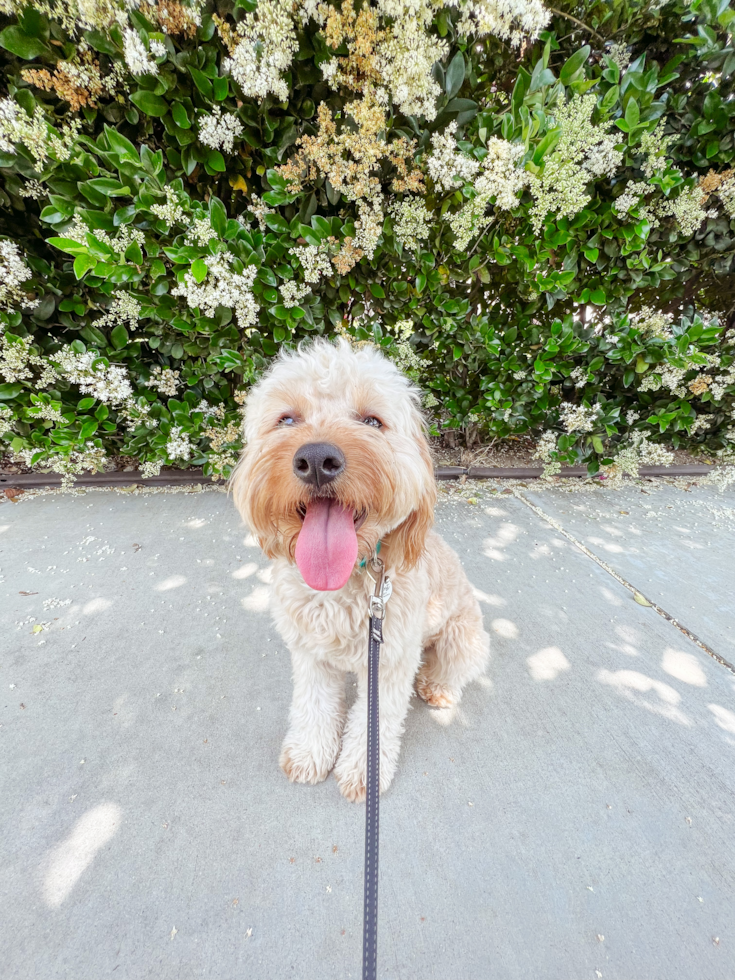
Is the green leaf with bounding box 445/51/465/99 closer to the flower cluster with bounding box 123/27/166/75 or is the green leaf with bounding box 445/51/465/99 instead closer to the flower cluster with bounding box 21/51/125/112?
the flower cluster with bounding box 123/27/166/75

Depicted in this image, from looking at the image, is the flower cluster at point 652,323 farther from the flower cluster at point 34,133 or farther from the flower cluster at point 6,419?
the flower cluster at point 6,419

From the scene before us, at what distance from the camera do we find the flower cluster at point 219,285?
95.7 inches

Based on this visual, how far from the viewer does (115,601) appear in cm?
243

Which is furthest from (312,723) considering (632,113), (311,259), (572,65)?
(632,113)

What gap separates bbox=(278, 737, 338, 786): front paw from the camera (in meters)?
1.62

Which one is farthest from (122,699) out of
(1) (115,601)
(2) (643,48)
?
(2) (643,48)

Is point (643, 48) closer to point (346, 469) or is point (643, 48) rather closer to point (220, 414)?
point (346, 469)

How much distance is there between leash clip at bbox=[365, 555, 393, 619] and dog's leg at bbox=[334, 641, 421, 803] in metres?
0.27

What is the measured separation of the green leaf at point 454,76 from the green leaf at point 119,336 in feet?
8.45

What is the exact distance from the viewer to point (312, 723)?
1.68 meters

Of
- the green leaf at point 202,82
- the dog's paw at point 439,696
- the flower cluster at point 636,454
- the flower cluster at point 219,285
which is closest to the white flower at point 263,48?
the green leaf at point 202,82

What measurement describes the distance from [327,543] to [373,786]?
27.0 inches

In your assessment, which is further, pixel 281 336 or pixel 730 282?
pixel 730 282

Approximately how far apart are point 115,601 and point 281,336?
210 cm
